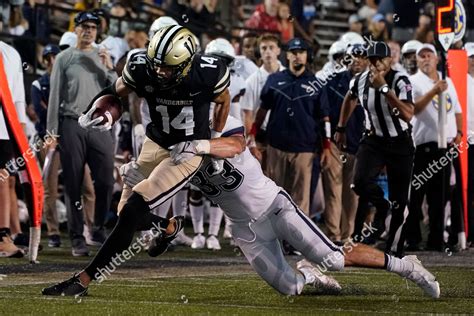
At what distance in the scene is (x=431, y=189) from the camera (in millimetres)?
12688

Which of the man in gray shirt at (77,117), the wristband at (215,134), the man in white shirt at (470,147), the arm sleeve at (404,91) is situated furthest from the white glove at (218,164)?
the man in white shirt at (470,147)

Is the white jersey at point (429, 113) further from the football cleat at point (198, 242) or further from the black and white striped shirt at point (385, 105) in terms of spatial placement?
the football cleat at point (198, 242)

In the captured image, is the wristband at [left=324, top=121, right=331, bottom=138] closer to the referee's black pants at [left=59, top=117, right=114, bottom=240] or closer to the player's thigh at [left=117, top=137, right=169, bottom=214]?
the referee's black pants at [left=59, top=117, right=114, bottom=240]

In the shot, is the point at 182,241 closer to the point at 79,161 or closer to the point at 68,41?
the point at 79,161

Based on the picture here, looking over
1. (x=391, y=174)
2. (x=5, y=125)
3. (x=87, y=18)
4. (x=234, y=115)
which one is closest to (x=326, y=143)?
(x=234, y=115)

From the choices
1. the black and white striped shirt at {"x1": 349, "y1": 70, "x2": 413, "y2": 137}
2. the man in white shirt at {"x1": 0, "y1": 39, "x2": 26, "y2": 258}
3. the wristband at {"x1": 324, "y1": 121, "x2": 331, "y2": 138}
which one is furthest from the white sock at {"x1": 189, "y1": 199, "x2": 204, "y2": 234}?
the man in white shirt at {"x1": 0, "y1": 39, "x2": 26, "y2": 258}

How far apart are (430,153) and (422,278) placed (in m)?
4.87

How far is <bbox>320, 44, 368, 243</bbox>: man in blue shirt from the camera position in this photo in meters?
13.1

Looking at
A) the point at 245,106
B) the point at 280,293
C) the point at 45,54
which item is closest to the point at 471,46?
the point at 245,106

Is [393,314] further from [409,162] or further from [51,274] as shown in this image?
[409,162]

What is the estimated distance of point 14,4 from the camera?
1565cm

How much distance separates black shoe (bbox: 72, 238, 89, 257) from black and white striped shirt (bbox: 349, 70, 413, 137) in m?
2.71

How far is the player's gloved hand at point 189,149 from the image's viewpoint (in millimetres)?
7648

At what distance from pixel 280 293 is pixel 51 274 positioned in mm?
2060
